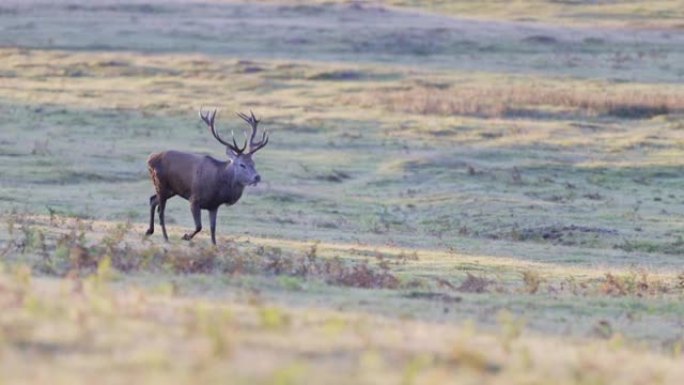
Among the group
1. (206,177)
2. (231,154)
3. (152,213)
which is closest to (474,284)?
(206,177)

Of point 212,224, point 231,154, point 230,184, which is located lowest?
point 212,224

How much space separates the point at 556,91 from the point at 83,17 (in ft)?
94.4

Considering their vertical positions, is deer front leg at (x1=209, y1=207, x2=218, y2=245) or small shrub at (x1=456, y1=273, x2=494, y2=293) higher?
small shrub at (x1=456, y1=273, x2=494, y2=293)

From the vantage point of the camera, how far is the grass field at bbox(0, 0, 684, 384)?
35.0 feet

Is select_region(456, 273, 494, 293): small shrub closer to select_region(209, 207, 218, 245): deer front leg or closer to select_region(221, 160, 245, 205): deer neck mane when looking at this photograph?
select_region(209, 207, 218, 245): deer front leg

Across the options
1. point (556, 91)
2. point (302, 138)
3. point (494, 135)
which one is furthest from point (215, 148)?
point (556, 91)

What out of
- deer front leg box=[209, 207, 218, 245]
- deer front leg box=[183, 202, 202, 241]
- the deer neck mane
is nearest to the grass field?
deer front leg box=[209, 207, 218, 245]

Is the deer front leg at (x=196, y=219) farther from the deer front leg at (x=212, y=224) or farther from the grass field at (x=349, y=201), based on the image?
the grass field at (x=349, y=201)

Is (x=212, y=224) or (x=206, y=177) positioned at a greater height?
(x=206, y=177)

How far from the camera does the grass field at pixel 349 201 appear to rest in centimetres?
1067

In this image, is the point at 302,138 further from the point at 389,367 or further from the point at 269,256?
the point at 389,367

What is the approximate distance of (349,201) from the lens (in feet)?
99.8

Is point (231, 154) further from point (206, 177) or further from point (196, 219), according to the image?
point (196, 219)

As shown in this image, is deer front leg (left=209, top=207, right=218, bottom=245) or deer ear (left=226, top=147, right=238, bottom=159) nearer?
deer front leg (left=209, top=207, right=218, bottom=245)
